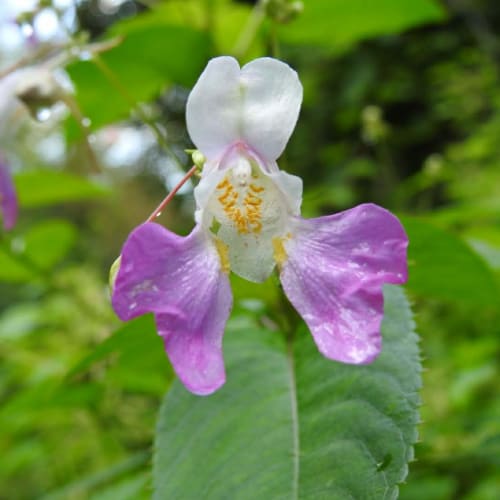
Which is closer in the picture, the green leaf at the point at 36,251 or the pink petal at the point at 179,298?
the pink petal at the point at 179,298

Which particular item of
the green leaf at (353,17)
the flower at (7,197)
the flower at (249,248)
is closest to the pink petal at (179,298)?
the flower at (249,248)

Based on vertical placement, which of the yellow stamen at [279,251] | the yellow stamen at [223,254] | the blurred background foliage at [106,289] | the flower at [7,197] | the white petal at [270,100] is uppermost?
the white petal at [270,100]

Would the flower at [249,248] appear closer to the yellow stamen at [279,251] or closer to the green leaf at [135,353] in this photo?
the yellow stamen at [279,251]

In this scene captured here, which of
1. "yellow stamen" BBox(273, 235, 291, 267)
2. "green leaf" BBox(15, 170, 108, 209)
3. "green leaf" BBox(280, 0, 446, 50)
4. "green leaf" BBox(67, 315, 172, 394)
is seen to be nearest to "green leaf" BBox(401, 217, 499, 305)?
"yellow stamen" BBox(273, 235, 291, 267)

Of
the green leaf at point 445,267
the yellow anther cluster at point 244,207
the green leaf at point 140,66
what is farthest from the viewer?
the green leaf at point 140,66

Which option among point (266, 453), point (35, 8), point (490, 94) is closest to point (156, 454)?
point (266, 453)

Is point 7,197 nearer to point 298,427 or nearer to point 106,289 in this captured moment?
point 298,427

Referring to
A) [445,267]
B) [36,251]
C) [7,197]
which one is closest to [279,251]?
[445,267]

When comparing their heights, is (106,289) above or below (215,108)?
below
